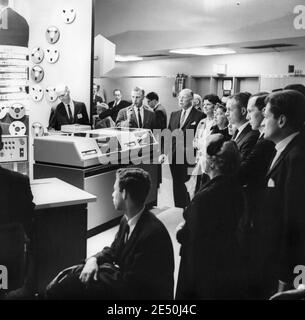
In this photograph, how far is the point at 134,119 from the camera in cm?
240

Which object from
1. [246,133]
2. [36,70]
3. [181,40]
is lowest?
[246,133]

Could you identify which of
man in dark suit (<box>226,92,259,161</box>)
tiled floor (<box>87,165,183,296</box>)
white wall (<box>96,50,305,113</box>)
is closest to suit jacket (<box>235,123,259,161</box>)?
man in dark suit (<box>226,92,259,161</box>)

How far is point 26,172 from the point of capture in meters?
2.25

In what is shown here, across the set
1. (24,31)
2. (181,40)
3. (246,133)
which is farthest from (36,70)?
(246,133)

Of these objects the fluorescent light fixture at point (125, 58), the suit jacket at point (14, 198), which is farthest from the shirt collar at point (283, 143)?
the suit jacket at point (14, 198)

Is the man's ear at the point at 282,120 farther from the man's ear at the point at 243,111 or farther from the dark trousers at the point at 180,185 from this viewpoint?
Result: the dark trousers at the point at 180,185

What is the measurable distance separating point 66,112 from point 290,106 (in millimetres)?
1280

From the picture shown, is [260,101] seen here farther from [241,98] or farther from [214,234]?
[214,234]

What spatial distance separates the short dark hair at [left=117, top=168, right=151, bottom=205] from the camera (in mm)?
2146

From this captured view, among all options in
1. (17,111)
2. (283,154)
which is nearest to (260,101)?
(283,154)

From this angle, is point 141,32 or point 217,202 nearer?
point 217,202

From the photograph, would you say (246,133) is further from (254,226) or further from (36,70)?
(36,70)

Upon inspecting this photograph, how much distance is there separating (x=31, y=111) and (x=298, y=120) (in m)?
1.51

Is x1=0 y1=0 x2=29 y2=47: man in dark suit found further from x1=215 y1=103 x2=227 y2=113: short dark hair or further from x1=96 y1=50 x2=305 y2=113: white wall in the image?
x1=215 y1=103 x2=227 y2=113: short dark hair
